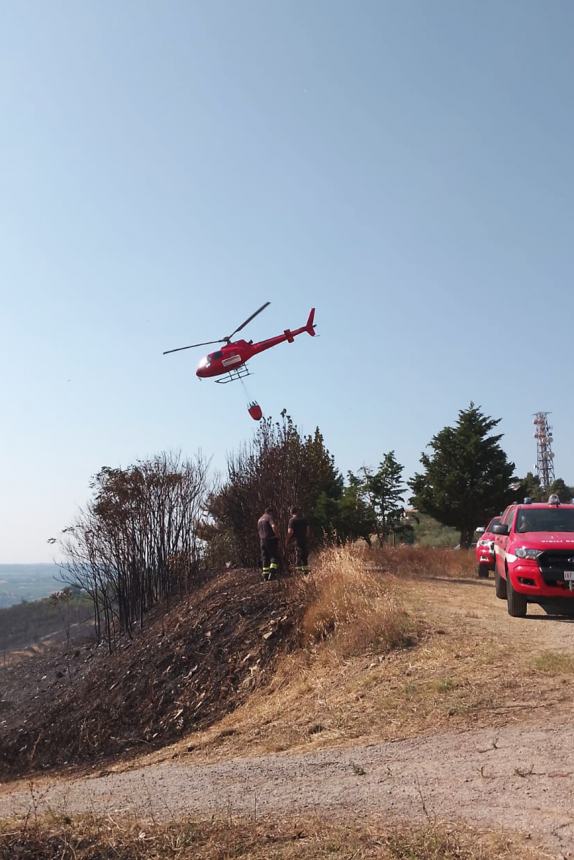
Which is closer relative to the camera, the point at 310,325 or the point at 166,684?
the point at 166,684

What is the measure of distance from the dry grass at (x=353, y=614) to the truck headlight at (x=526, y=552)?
198 cm

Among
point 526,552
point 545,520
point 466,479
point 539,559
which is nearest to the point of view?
point 539,559

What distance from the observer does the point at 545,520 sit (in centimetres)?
1327

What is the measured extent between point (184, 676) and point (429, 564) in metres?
12.7

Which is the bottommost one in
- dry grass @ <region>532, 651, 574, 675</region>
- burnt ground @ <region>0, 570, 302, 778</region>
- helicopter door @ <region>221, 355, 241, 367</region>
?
burnt ground @ <region>0, 570, 302, 778</region>

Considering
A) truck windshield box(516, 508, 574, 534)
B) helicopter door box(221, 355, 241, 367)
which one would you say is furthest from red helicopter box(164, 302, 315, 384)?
truck windshield box(516, 508, 574, 534)

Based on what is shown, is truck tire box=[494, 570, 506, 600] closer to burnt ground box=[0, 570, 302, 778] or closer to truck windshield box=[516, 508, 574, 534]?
truck windshield box=[516, 508, 574, 534]

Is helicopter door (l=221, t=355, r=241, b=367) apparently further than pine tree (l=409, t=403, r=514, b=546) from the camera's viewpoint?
No

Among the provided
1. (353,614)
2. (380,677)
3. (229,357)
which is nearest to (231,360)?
(229,357)

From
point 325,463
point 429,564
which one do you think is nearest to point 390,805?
point 429,564

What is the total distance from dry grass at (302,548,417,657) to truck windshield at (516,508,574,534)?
2.55 metres

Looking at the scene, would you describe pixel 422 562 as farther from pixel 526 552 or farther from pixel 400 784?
pixel 400 784

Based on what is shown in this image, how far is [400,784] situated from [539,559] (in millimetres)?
6392

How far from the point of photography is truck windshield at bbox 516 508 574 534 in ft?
42.7
